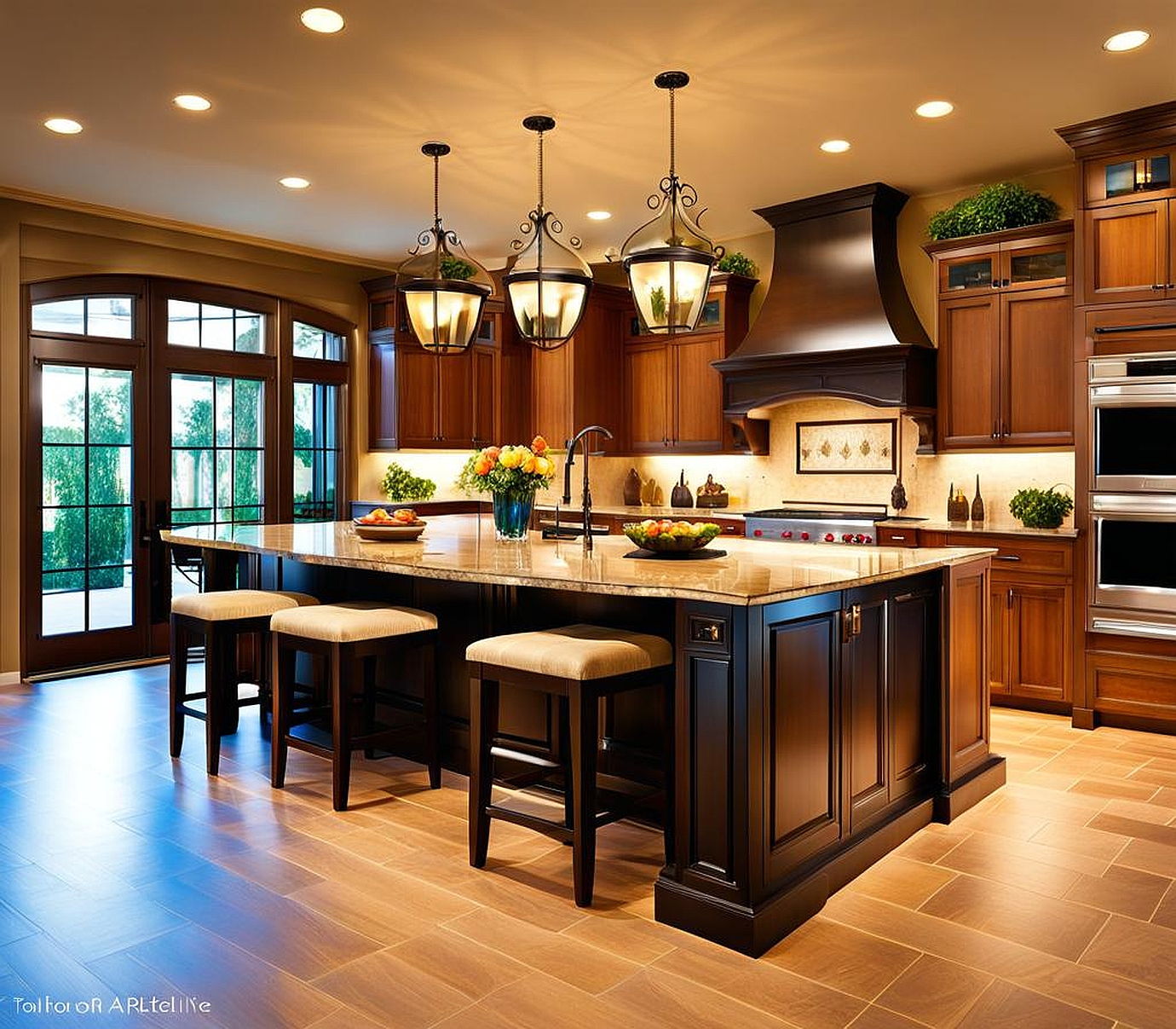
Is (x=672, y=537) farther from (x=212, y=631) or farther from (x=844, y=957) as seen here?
(x=212, y=631)

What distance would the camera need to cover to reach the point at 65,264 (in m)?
6.04

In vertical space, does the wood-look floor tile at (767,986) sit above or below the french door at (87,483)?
below

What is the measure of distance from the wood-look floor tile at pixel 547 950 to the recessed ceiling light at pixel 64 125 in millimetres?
4222

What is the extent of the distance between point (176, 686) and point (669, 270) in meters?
2.84

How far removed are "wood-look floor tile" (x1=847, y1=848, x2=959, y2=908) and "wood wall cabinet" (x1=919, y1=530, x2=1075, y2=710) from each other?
6.74ft

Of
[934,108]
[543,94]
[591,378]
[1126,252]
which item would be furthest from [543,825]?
[591,378]

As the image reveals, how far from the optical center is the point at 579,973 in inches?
94.7

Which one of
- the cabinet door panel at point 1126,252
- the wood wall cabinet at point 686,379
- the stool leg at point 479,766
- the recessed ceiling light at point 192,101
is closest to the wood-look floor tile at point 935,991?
the stool leg at point 479,766

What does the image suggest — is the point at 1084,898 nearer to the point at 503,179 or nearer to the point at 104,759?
the point at 104,759

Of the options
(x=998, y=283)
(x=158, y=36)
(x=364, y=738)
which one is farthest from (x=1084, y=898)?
(x=158, y=36)

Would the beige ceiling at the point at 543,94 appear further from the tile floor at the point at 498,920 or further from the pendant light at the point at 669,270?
the tile floor at the point at 498,920

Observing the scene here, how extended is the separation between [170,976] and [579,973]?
1017mm

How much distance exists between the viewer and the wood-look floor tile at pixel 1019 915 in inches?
102

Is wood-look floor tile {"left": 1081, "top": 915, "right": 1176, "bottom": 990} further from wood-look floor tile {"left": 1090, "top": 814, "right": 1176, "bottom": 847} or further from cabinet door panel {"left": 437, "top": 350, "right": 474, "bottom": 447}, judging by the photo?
cabinet door panel {"left": 437, "top": 350, "right": 474, "bottom": 447}
